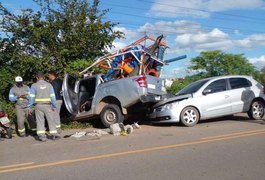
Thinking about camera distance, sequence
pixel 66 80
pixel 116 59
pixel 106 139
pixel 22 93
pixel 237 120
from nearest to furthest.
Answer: pixel 106 139
pixel 22 93
pixel 66 80
pixel 237 120
pixel 116 59

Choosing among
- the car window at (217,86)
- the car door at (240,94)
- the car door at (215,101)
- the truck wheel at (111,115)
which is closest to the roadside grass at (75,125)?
the truck wheel at (111,115)

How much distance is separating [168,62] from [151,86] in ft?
9.04

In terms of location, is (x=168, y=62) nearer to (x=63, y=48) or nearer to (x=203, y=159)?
(x=63, y=48)

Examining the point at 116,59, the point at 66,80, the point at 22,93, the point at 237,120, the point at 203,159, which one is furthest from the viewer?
the point at 116,59

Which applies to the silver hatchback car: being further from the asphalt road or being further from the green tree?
the green tree

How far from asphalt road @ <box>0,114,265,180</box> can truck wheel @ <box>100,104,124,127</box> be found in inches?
52.2

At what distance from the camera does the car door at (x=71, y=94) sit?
12.7m

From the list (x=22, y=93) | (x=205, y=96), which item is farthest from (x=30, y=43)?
(x=205, y=96)

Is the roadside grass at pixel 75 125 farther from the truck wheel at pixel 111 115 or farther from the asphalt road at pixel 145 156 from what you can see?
the asphalt road at pixel 145 156

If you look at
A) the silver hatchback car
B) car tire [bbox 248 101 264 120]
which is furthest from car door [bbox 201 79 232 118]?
car tire [bbox 248 101 264 120]

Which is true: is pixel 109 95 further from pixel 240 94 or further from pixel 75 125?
pixel 240 94

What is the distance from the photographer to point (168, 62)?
15914 mm

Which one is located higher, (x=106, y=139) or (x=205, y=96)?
(x=205, y=96)

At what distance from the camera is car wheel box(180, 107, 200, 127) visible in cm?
1302
